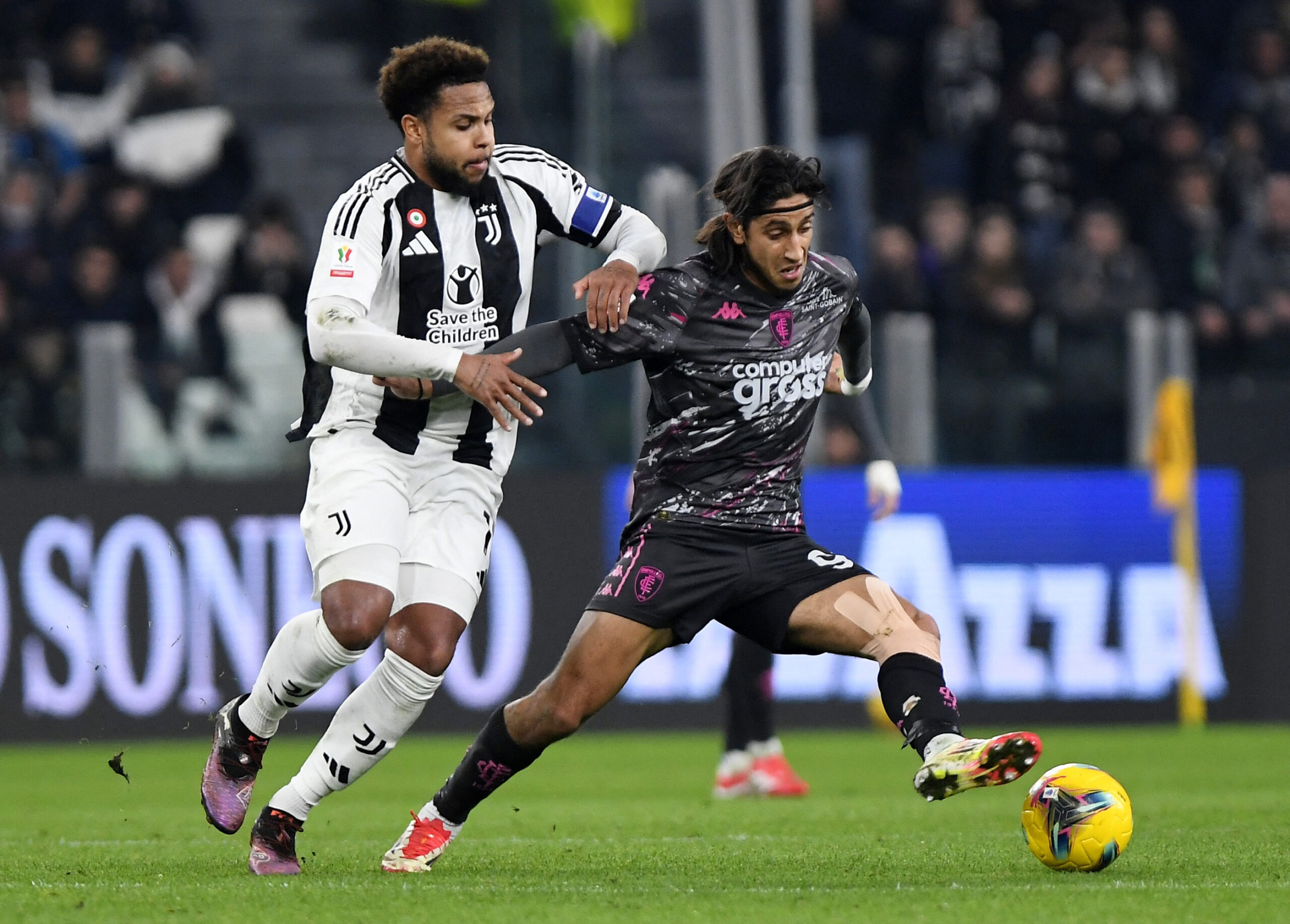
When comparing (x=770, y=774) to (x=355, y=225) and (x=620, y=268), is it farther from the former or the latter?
(x=355, y=225)

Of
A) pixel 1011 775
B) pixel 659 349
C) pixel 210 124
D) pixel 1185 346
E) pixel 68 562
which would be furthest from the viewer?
pixel 210 124

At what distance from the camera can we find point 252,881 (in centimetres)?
551

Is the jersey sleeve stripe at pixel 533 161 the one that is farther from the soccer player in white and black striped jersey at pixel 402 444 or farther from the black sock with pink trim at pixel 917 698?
the black sock with pink trim at pixel 917 698

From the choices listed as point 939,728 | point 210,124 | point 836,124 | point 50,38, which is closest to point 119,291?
point 210,124

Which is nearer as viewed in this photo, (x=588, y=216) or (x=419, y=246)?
(x=419, y=246)

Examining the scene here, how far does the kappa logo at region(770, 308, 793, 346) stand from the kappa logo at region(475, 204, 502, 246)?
0.83 m

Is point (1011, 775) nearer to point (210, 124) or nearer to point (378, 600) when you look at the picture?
point (378, 600)

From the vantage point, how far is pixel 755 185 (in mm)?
5570

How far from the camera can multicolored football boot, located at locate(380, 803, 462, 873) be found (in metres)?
5.73

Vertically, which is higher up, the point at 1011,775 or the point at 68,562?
the point at 1011,775

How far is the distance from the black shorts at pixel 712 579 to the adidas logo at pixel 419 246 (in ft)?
3.29

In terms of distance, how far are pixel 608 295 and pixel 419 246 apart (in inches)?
22.7

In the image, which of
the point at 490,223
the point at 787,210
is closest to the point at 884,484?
the point at 787,210

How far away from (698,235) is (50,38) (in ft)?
34.0
